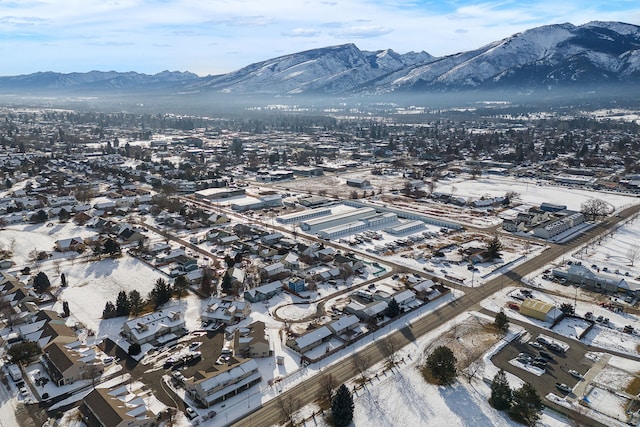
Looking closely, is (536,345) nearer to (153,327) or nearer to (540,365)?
(540,365)

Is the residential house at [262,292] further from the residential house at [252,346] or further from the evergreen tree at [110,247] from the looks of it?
the evergreen tree at [110,247]

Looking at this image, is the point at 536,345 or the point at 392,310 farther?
the point at 392,310

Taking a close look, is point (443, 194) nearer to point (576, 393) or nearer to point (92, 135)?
point (576, 393)

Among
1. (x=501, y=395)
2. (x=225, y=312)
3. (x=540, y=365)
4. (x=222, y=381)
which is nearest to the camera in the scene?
(x=501, y=395)

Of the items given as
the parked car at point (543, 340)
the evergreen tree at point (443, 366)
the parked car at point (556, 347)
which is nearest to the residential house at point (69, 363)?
the evergreen tree at point (443, 366)

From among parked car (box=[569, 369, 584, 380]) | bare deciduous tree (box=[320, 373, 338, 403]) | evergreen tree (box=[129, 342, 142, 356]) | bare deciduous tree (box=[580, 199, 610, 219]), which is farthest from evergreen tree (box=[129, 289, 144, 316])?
bare deciduous tree (box=[580, 199, 610, 219])

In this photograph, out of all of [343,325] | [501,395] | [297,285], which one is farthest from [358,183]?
[501,395]

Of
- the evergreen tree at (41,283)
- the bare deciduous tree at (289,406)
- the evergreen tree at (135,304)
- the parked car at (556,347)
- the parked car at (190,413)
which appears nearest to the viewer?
the bare deciduous tree at (289,406)

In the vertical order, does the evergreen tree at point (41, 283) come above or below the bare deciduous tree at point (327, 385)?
above
